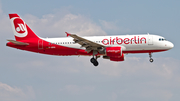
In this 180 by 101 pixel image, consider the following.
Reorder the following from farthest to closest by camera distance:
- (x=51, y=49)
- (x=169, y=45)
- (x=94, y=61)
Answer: (x=51, y=49)
(x=94, y=61)
(x=169, y=45)

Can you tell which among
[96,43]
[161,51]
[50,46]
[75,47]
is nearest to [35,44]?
[50,46]

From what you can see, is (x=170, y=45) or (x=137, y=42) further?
(x=170, y=45)

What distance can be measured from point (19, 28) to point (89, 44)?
569 inches

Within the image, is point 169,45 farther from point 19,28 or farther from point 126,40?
point 19,28

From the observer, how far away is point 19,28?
57.2 meters

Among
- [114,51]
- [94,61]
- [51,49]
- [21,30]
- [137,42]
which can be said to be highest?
[21,30]

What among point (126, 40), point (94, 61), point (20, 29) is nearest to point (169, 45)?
point (126, 40)

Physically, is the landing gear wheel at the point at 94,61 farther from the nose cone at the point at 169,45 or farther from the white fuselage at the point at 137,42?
the nose cone at the point at 169,45

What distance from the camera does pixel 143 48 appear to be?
51844 mm

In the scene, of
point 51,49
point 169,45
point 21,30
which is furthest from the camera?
point 21,30

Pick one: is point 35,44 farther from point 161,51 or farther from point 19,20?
point 161,51

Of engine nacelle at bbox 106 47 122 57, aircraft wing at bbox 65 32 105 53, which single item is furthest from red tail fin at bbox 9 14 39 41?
engine nacelle at bbox 106 47 122 57

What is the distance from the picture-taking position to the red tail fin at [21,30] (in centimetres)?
5659

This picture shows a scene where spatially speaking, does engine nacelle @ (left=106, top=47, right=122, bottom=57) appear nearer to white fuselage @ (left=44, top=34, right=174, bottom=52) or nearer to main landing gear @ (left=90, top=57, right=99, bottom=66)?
white fuselage @ (left=44, top=34, right=174, bottom=52)
